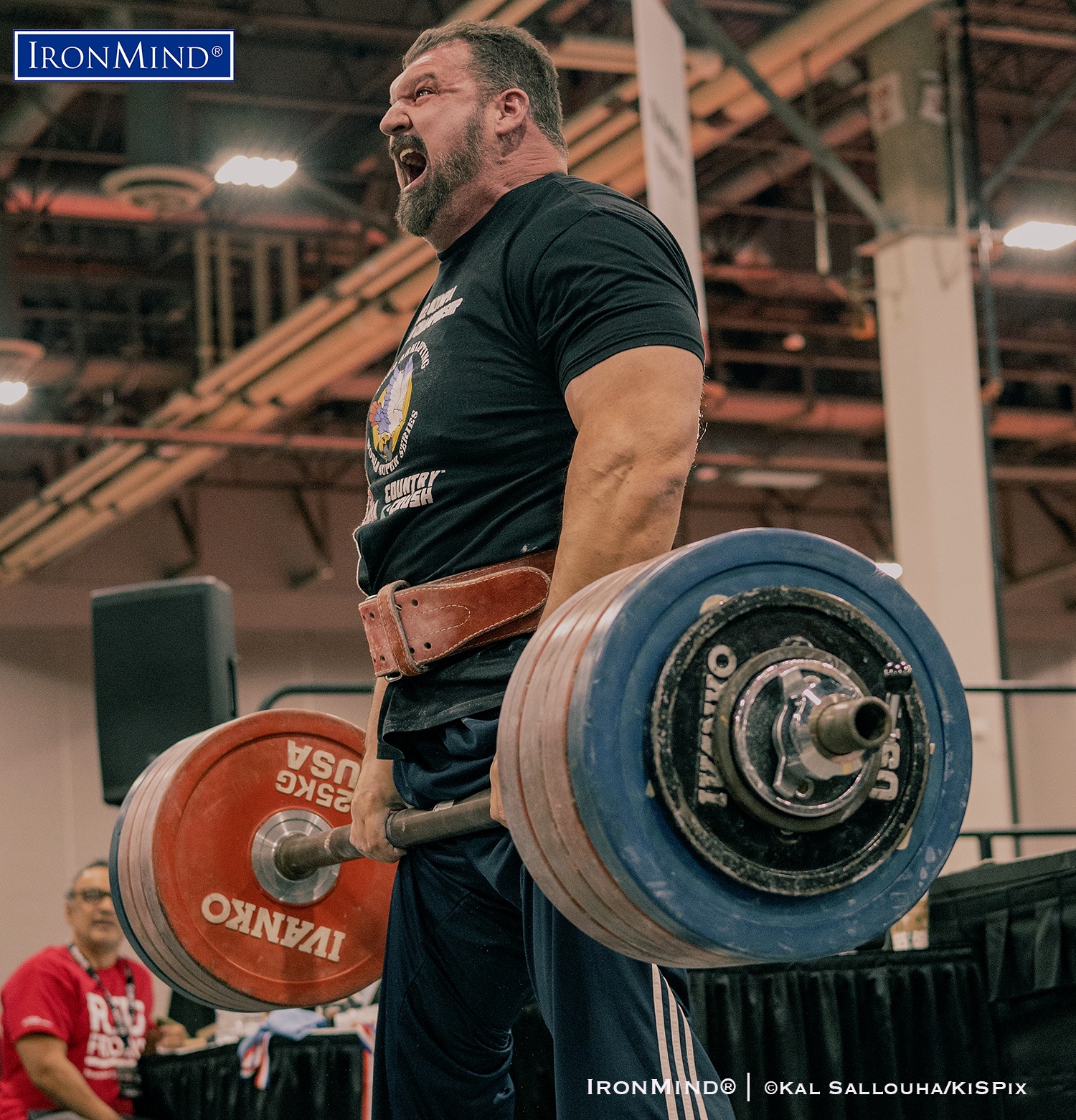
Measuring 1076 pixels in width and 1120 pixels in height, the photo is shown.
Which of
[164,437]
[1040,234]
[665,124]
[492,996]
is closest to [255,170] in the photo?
[665,124]

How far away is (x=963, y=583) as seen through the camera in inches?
244

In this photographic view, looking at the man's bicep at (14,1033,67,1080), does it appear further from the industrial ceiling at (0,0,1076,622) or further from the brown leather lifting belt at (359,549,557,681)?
the industrial ceiling at (0,0,1076,622)

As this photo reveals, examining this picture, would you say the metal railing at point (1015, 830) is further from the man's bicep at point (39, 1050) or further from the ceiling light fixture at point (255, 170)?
the ceiling light fixture at point (255, 170)

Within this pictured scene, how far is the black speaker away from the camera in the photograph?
13.2 ft

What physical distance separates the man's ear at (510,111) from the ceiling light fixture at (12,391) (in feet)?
23.5

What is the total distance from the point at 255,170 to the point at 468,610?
5387 millimetres

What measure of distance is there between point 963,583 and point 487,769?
4802 mm

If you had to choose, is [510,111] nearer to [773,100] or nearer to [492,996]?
[492,996]

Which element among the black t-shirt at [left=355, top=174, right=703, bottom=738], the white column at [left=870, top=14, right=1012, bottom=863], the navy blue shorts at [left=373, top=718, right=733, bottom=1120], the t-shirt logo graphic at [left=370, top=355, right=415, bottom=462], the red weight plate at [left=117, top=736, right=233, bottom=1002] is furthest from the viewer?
the white column at [left=870, top=14, right=1012, bottom=863]

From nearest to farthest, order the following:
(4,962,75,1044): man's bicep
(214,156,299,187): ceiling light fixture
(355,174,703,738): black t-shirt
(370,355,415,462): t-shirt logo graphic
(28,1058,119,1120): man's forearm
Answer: (355,174,703,738): black t-shirt
(370,355,415,462): t-shirt logo graphic
(28,1058,119,1120): man's forearm
(4,962,75,1044): man's bicep
(214,156,299,187): ceiling light fixture

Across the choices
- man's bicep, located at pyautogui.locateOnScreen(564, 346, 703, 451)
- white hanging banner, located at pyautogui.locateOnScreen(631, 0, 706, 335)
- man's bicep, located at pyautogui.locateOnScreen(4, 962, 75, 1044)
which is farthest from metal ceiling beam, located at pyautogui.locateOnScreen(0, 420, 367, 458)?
man's bicep, located at pyautogui.locateOnScreen(564, 346, 703, 451)

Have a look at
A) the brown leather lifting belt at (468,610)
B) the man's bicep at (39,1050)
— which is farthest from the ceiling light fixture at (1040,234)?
the brown leather lifting belt at (468,610)

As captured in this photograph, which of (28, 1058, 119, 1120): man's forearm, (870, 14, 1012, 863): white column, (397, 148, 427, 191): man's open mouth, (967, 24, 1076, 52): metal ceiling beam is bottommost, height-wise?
(28, 1058, 119, 1120): man's forearm

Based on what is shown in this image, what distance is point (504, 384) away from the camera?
1705 mm
